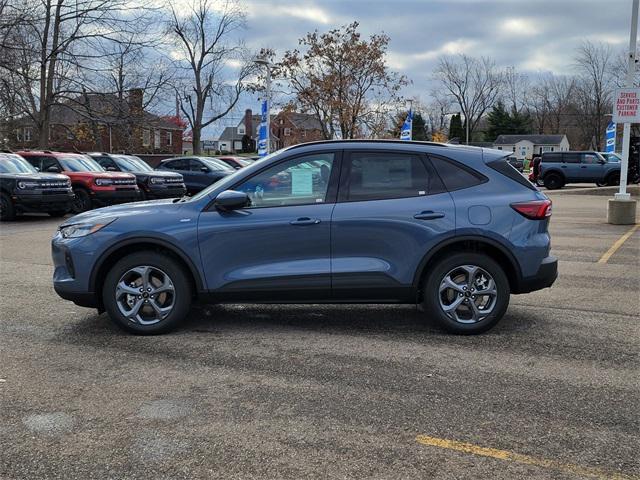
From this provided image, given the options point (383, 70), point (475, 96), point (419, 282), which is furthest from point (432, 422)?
point (475, 96)

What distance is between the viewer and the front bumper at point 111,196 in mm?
17484

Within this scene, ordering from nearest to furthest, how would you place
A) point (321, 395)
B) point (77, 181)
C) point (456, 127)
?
point (321, 395), point (77, 181), point (456, 127)

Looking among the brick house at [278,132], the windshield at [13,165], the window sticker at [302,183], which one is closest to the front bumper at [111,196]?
the windshield at [13,165]

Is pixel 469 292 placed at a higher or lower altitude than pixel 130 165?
lower

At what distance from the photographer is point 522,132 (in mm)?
103625

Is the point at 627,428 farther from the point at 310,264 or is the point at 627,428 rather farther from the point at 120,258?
the point at 120,258

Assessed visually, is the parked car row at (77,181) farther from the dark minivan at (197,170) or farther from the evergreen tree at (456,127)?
the evergreen tree at (456,127)

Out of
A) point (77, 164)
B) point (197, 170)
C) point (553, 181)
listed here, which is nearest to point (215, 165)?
point (197, 170)

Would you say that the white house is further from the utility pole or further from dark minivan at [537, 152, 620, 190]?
the utility pole

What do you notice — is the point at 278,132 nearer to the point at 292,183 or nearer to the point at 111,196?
the point at 111,196

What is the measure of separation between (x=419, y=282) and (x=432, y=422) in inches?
72.4

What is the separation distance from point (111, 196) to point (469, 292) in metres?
14.4

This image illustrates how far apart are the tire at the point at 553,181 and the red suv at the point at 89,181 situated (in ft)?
66.1

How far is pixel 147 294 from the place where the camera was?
17.5ft
